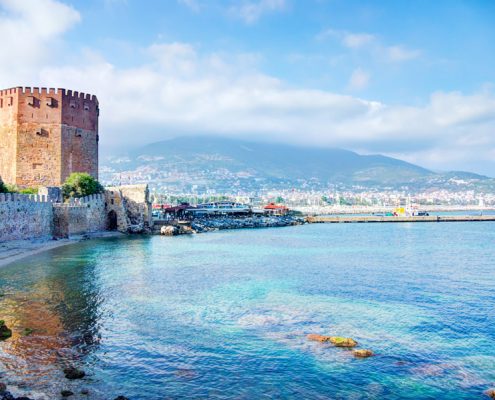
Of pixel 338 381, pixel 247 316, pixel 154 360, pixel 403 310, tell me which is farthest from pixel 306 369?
pixel 403 310

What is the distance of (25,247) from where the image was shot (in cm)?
2869

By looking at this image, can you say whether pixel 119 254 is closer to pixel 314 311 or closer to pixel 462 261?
pixel 314 311

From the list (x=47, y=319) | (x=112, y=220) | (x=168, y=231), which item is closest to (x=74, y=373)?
(x=47, y=319)

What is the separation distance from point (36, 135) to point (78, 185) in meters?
5.71

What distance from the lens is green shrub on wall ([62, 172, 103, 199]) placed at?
3868 centimetres

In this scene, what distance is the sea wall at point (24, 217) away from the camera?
1083 inches

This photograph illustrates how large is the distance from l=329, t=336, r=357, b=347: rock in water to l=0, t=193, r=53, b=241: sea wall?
21.5 meters

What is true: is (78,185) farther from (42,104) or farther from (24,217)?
(24,217)

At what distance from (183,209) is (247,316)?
186 feet

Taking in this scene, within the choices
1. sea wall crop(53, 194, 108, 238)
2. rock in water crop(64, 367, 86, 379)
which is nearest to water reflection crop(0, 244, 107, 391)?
rock in water crop(64, 367, 86, 379)

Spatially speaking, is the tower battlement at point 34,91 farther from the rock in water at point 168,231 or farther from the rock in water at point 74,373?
the rock in water at point 74,373

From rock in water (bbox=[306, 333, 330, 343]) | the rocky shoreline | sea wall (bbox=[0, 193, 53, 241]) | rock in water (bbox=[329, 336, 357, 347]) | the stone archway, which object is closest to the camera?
rock in water (bbox=[329, 336, 357, 347])

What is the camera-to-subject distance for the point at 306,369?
33.4 feet

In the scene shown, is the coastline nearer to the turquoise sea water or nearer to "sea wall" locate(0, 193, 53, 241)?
"sea wall" locate(0, 193, 53, 241)
